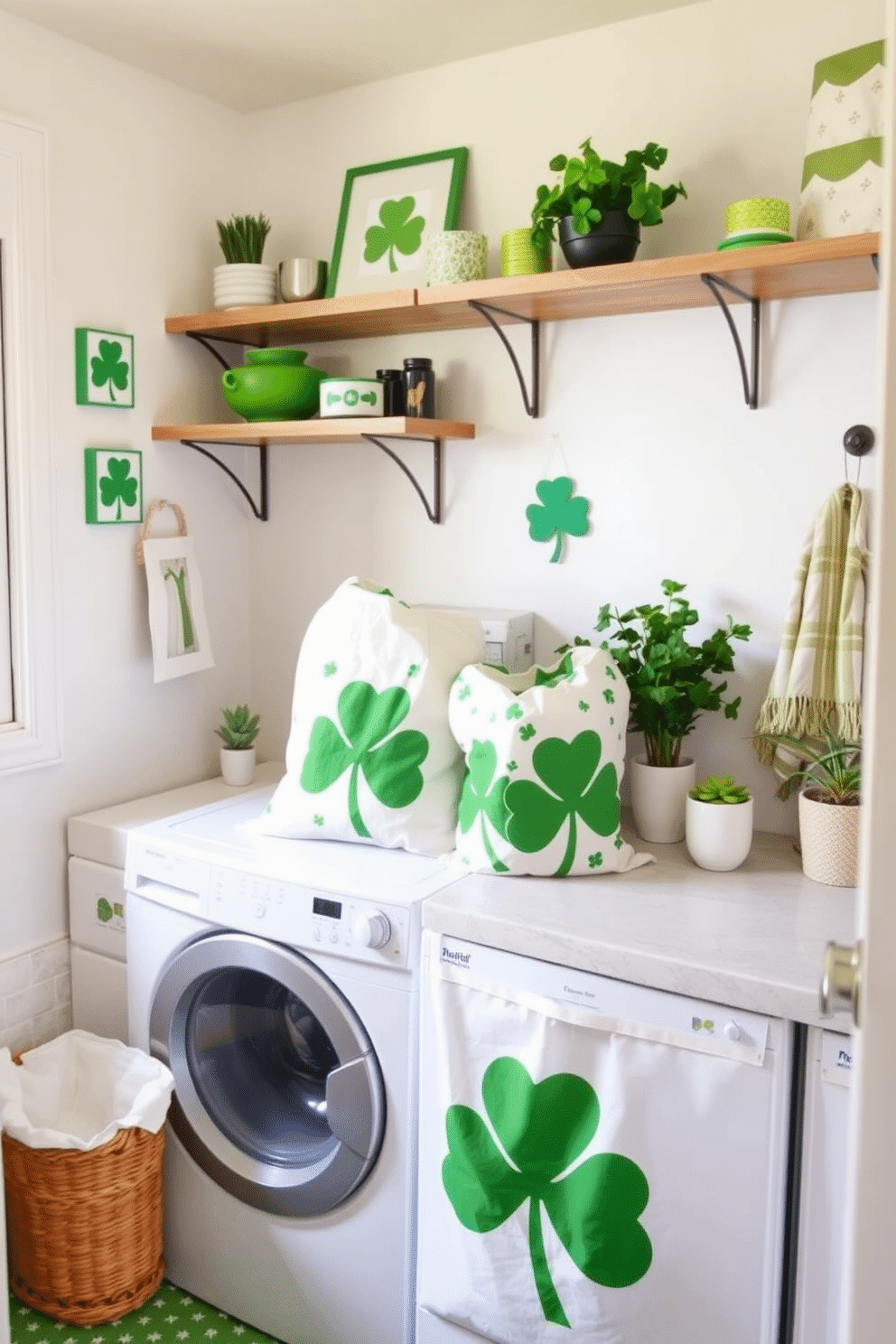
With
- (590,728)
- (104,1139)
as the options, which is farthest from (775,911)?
(104,1139)

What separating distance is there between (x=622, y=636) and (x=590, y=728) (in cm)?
30

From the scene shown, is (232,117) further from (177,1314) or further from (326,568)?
(177,1314)

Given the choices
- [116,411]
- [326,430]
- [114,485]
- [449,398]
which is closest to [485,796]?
[326,430]

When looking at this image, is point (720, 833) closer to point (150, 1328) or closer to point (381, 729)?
point (381, 729)

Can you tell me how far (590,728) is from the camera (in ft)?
6.51

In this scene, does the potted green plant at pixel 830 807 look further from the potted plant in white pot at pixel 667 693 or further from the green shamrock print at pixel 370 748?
the green shamrock print at pixel 370 748

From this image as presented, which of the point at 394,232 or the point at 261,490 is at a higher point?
the point at 394,232

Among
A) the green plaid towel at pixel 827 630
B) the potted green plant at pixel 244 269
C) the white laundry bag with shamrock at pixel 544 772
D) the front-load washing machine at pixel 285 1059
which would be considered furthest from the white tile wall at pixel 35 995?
the green plaid towel at pixel 827 630

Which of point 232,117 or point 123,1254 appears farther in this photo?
point 232,117

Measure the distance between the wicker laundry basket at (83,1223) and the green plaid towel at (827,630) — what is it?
1385 mm

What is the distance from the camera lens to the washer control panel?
1921 millimetres

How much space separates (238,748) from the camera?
2.73 metres

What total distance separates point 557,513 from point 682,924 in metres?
0.94

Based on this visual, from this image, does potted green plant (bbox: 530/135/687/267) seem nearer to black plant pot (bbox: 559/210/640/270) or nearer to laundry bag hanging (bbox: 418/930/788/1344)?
black plant pot (bbox: 559/210/640/270)
